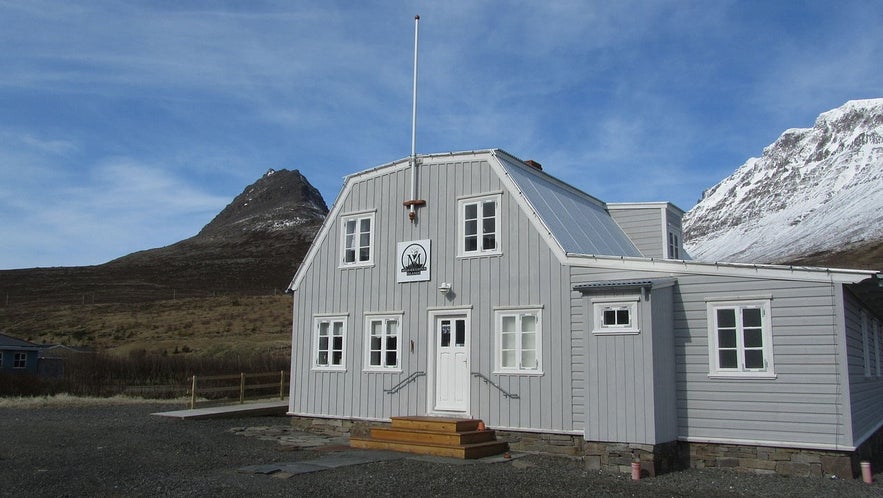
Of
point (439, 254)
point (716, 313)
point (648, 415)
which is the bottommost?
point (648, 415)

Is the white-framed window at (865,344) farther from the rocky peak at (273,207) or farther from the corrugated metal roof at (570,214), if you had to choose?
the rocky peak at (273,207)

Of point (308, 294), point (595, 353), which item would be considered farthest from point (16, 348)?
point (595, 353)

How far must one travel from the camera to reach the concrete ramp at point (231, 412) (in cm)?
1775

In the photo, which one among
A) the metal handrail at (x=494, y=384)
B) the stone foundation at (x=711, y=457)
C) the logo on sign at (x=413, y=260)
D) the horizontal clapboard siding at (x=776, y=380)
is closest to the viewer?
the stone foundation at (x=711, y=457)

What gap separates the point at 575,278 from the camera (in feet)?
42.8

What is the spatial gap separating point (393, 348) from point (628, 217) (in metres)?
7.44

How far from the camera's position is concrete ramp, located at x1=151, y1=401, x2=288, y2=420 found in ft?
58.2

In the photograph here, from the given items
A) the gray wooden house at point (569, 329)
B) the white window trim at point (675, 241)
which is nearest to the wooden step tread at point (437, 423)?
the gray wooden house at point (569, 329)

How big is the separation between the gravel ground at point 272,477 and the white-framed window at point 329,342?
2637 mm

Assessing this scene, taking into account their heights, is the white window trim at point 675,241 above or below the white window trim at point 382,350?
above

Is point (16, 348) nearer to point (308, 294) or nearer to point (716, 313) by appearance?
point (308, 294)

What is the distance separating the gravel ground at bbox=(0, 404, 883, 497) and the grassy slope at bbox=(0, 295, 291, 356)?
23.2m

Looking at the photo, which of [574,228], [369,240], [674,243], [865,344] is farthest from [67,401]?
[865,344]

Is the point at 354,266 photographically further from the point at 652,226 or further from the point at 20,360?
the point at 20,360
